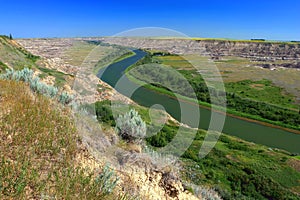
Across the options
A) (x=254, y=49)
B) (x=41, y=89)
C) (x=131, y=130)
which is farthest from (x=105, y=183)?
(x=254, y=49)

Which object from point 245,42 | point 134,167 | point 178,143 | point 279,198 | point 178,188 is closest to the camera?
point 134,167

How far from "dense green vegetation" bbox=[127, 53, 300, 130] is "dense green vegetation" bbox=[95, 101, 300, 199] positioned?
10.7 m

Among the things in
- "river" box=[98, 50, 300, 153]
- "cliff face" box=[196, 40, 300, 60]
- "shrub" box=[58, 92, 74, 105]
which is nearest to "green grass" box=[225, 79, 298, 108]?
"river" box=[98, 50, 300, 153]

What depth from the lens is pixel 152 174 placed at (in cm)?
472

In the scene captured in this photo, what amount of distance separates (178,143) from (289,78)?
160 feet

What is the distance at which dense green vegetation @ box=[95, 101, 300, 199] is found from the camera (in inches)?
494

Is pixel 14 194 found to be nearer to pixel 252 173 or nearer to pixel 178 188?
pixel 178 188

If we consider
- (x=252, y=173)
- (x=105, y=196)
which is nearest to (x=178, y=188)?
(x=105, y=196)

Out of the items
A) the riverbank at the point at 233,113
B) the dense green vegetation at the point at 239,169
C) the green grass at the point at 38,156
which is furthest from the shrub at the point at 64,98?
the riverbank at the point at 233,113

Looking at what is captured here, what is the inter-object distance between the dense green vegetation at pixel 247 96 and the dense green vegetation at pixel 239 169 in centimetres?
1073

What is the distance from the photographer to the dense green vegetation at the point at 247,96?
2864cm

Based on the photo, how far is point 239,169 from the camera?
587 inches

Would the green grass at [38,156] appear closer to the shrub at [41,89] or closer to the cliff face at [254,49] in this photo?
the shrub at [41,89]

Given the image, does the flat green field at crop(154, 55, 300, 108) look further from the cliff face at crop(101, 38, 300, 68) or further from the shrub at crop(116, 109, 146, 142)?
the cliff face at crop(101, 38, 300, 68)
